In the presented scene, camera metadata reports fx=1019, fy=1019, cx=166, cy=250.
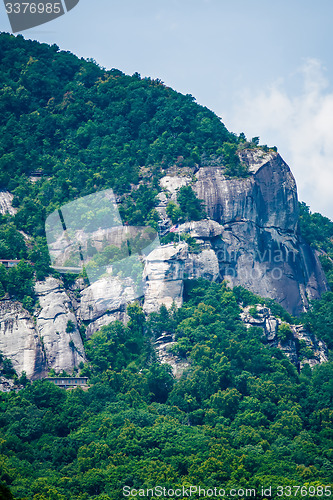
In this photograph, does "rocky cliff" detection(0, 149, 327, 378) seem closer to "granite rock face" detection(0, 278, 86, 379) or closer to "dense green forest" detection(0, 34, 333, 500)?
"granite rock face" detection(0, 278, 86, 379)

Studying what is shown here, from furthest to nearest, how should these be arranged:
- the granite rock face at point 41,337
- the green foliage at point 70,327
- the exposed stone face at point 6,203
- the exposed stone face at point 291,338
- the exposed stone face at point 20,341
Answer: the exposed stone face at point 6,203
the exposed stone face at point 291,338
the green foliage at point 70,327
the granite rock face at point 41,337
the exposed stone face at point 20,341

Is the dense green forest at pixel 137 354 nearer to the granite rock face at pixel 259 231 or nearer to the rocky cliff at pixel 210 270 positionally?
the rocky cliff at pixel 210 270

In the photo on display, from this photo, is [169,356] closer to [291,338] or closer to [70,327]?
[70,327]

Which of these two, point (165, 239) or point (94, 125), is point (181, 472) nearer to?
point (165, 239)

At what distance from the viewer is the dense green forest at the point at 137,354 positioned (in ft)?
151

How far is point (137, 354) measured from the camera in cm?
5722

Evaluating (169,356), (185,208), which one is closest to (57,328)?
(169,356)

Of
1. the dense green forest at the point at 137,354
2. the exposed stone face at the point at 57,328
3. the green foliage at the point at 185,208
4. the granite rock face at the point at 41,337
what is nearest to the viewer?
the dense green forest at the point at 137,354

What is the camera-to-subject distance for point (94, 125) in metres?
71.6

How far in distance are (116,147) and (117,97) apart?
19.8 ft

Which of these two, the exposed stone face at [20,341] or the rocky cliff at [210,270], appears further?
the rocky cliff at [210,270]

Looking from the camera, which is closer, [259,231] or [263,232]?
[259,231]

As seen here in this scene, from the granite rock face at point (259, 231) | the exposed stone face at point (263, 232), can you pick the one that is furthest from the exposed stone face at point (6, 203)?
the exposed stone face at point (263, 232)

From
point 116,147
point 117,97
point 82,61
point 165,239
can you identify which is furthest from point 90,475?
point 82,61
